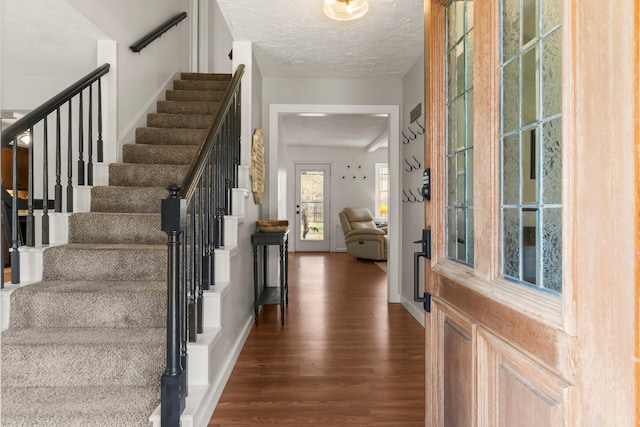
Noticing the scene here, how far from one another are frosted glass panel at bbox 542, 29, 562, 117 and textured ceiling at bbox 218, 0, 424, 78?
6.62ft

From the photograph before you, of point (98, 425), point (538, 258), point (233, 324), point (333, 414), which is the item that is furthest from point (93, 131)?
point (538, 258)

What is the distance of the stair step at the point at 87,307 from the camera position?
1894 millimetres

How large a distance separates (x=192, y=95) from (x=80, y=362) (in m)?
3.03

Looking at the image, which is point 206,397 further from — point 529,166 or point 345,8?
point 345,8

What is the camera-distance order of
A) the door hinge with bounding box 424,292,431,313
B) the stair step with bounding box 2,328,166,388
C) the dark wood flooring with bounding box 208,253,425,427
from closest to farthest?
1. the door hinge with bounding box 424,292,431,313
2. the stair step with bounding box 2,328,166,388
3. the dark wood flooring with bounding box 208,253,425,427

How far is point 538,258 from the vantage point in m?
0.82

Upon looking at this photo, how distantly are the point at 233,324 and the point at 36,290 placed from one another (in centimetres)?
111

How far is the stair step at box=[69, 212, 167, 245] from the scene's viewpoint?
7.83 ft

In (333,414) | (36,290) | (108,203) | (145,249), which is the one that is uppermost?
(108,203)

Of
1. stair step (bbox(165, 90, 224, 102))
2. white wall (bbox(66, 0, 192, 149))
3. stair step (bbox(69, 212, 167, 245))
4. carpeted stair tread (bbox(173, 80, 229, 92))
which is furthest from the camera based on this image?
carpeted stair tread (bbox(173, 80, 229, 92))

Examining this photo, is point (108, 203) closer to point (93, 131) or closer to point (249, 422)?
point (93, 131)

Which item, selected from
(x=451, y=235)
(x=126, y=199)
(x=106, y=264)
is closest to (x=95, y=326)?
(x=106, y=264)

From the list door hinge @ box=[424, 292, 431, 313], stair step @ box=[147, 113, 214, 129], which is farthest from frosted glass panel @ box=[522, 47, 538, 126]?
stair step @ box=[147, 113, 214, 129]

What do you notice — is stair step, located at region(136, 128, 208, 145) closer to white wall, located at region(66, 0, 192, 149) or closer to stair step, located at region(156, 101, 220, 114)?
white wall, located at region(66, 0, 192, 149)
